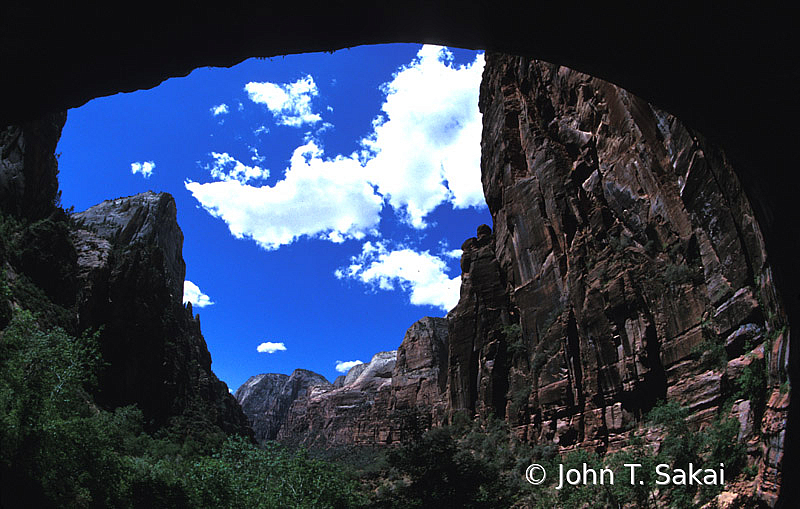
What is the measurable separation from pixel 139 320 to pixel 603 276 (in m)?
69.8

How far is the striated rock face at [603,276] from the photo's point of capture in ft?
54.0

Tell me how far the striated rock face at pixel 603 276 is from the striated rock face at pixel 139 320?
49.6m

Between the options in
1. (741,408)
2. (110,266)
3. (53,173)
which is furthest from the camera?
(110,266)

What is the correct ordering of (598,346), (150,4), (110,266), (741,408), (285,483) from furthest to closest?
(110,266), (598,346), (285,483), (741,408), (150,4)

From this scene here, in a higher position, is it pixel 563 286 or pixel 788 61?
pixel 563 286

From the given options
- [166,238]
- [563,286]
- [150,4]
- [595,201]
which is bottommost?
[150,4]

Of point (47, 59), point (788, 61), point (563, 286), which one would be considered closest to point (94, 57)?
point (47, 59)

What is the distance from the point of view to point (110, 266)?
67938 millimetres

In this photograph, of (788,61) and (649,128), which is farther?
(649,128)

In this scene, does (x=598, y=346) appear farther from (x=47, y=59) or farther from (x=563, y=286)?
(x=47, y=59)

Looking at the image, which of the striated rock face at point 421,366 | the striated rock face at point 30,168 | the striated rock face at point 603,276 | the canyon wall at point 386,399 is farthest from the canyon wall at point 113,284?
the striated rock face at point 421,366

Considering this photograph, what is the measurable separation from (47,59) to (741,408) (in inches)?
829

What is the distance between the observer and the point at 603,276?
94.9 ft

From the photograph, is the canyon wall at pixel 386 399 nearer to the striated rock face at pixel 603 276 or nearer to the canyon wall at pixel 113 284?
the canyon wall at pixel 113 284
